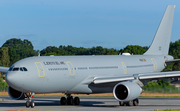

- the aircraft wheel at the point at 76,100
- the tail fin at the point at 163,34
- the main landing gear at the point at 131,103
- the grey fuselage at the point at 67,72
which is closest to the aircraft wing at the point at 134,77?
the grey fuselage at the point at 67,72

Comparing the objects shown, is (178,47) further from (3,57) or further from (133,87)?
(133,87)

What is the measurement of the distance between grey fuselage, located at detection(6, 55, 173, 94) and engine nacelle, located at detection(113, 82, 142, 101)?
2189mm

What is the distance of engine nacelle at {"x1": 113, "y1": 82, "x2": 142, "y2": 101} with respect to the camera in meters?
30.0

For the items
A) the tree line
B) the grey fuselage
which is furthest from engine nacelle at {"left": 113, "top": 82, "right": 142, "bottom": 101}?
the tree line

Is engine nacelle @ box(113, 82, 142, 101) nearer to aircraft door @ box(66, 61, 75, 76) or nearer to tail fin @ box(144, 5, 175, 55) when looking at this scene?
aircraft door @ box(66, 61, 75, 76)

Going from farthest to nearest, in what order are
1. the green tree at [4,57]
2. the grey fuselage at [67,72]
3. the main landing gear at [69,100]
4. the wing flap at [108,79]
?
the green tree at [4,57], the main landing gear at [69,100], the wing flap at [108,79], the grey fuselage at [67,72]

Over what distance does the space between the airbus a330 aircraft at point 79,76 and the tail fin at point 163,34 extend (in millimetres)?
4668

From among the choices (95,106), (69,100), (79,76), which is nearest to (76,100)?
(69,100)

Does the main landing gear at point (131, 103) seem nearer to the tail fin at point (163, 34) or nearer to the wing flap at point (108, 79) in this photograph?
the wing flap at point (108, 79)

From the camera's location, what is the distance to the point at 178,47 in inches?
5925

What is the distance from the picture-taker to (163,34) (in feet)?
146

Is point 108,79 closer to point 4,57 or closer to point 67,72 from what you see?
point 67,72

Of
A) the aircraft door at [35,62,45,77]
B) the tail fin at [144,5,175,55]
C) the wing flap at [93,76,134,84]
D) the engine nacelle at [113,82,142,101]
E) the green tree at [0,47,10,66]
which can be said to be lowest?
the engine nacelle at [113,82,142,101]

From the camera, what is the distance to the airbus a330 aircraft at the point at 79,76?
28156 millimetres
